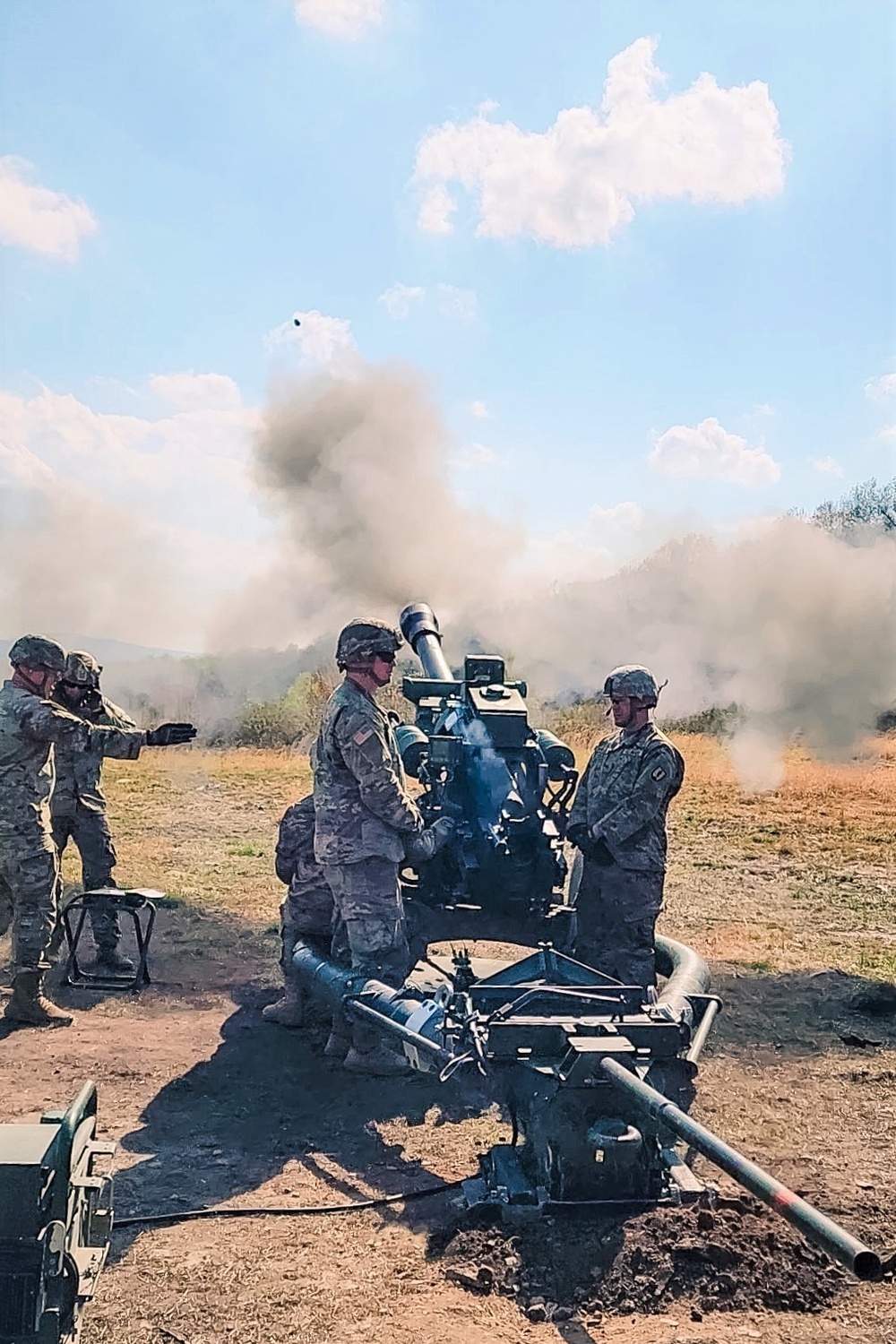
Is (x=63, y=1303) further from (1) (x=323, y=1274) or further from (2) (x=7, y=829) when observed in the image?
(2) (x=7, y=829)

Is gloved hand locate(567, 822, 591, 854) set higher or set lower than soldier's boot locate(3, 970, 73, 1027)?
higher

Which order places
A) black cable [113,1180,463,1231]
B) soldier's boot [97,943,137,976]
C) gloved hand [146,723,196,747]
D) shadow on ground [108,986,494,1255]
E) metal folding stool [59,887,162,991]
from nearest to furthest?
black cable [113,1180,463,1231]
shadow on ground [108,986,494,1255]
metal folding stool [59,887,162,991]
gloved hand [146,723,196,747]
soldier's boot [97,943,137,976]

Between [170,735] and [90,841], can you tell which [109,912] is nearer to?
[90,841]

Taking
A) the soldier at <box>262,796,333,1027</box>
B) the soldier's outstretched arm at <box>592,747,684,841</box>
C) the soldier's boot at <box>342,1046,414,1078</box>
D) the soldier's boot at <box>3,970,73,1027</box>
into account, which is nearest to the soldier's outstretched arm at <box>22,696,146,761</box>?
the soldier at <box>262,796,333,1027</box>

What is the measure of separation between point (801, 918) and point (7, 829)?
274 inches

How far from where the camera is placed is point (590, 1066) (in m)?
4.50

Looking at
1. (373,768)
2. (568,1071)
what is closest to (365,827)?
(373,768)

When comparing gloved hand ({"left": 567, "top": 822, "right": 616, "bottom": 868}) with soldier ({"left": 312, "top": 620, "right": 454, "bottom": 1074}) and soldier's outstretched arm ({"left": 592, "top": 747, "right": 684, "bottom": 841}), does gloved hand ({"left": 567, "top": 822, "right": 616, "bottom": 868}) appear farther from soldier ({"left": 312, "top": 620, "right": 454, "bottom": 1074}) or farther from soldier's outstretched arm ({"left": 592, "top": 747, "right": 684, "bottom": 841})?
soldier ({"left": 312, "top": 620, "right": 454, "bottom": 1074})

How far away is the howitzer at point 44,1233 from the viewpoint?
288 centimetres

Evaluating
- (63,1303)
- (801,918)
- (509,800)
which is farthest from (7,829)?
(801,918)

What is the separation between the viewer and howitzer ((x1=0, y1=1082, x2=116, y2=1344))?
2.88 meters

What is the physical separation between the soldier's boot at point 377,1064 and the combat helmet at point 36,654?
2843 millimetres

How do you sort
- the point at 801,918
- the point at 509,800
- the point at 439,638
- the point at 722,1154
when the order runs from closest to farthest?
the point at 722,1154 → the point at 509,800 → the point at 439,638 → the point at 801,918

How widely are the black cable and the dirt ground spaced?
60mm
